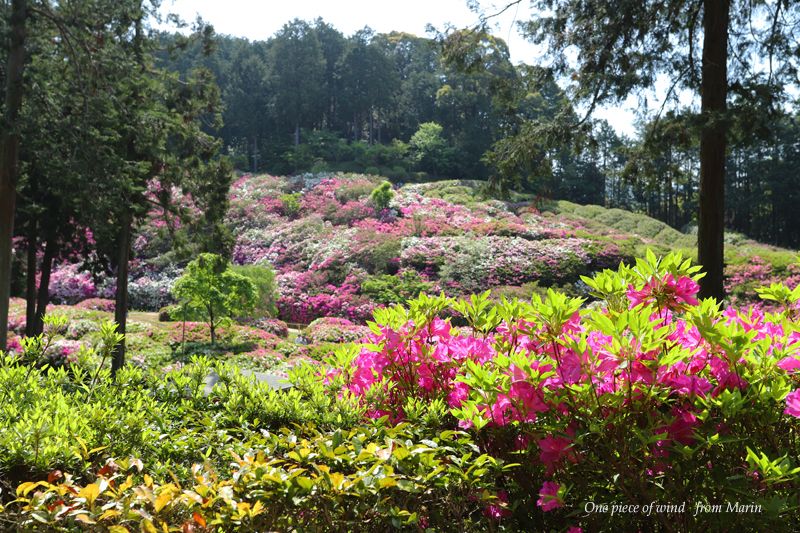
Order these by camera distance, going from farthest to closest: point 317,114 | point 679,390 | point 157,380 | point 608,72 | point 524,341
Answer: point 317,114, point 608,72, point 157,380, point 524,341, point 679,390

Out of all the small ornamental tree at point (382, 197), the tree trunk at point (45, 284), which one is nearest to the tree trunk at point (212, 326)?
the tree trunk at point (45, 284)

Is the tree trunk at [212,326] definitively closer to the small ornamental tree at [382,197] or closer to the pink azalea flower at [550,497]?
the small ornamental tree at [382,197]

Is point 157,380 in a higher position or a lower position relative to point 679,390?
lower

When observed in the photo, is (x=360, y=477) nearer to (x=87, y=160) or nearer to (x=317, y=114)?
(x=87, y=160)

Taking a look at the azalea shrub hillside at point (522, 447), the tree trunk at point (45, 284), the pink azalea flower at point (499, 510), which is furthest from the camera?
the tree trunk at point (45, 284)

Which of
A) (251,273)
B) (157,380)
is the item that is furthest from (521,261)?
(157,380)

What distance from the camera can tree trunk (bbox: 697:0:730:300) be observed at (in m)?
6.58

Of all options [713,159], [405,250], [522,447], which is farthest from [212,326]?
[522,447]

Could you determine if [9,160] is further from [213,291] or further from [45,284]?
[213,291]

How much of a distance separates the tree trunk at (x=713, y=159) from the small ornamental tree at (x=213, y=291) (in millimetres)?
10851

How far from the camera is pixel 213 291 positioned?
15.1 metres

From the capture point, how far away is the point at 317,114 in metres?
48.1

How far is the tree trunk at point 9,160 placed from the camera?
29.1 feet

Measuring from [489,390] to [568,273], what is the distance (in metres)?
19.0
